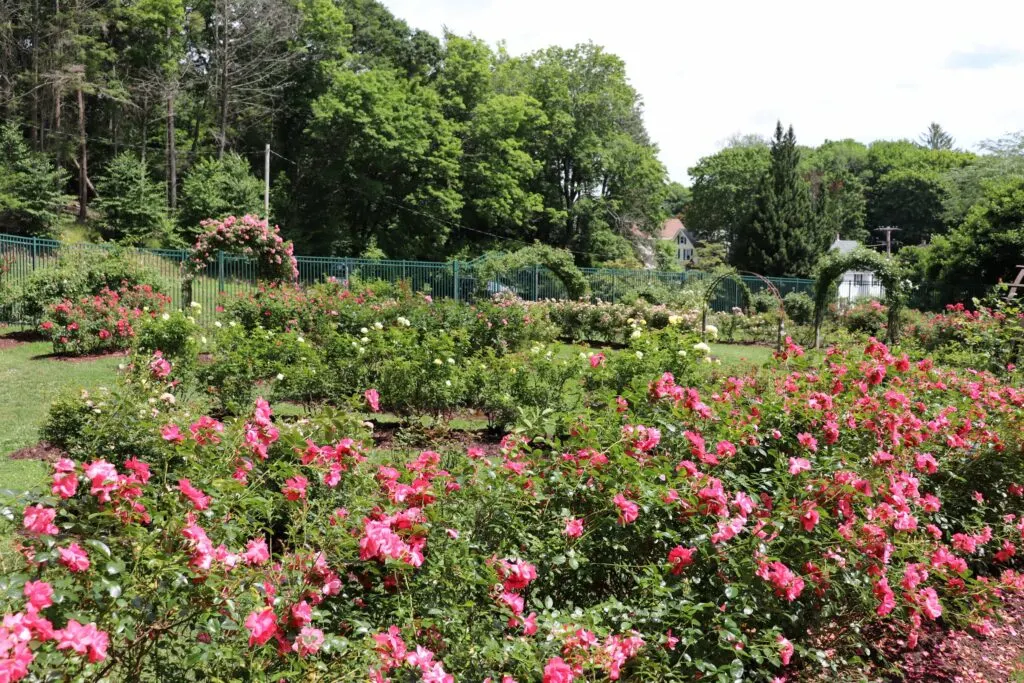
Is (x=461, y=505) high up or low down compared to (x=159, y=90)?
down

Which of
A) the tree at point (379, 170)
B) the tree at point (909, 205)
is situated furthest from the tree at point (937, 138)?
the tree at point (379, 170)

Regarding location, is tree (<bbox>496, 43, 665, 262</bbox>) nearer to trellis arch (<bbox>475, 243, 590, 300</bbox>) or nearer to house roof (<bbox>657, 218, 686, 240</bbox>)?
trellis arch (<bbox>475, 243, 590, 300</bbox>)

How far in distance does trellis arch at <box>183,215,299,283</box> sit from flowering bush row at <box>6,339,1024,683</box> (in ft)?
37.8

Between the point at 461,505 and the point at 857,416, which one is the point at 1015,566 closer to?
the point at 857,416

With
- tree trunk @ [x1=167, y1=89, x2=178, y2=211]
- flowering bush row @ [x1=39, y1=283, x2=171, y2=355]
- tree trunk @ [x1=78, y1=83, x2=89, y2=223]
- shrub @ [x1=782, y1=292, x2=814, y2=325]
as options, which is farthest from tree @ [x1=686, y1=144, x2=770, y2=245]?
flowering bush row @ [x1=39, y1=283, x2=171, y2=355]

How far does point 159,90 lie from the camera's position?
3275 centimetres

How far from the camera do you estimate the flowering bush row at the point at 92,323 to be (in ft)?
39.9

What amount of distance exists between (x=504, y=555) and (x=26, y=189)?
2945 cm

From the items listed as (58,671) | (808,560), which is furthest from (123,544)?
(808,560)

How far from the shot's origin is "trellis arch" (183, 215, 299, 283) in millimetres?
14008

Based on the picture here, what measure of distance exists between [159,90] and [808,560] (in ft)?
118

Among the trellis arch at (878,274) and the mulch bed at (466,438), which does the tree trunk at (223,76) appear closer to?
the trellis arch at (878,274)

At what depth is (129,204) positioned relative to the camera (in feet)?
95.5

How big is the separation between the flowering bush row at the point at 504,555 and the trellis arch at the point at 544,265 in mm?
18332
